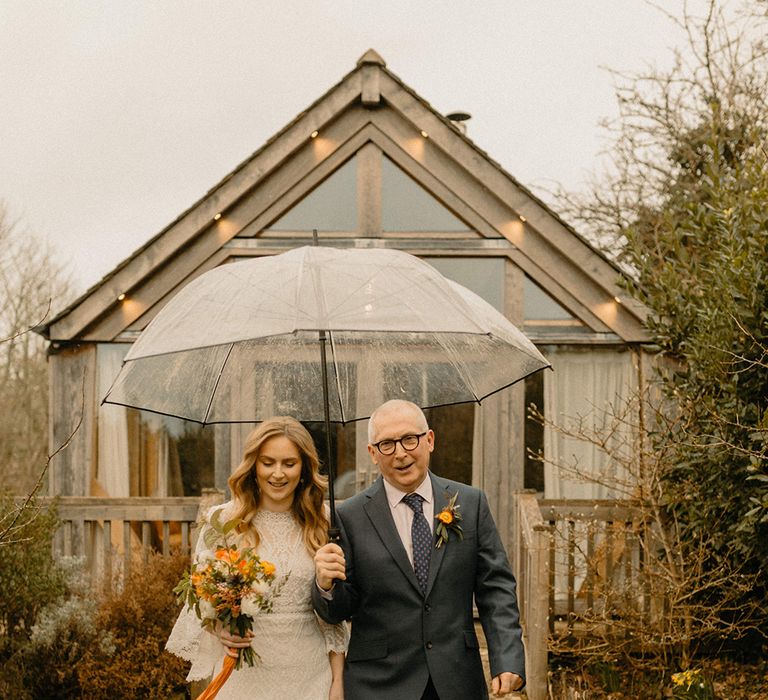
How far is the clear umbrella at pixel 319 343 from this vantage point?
308cm

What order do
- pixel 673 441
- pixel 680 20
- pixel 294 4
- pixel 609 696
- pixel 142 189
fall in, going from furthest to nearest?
pixel 142 189, pixel 294 4, pixel 680 20, pixel 673 441, pixel 609 696

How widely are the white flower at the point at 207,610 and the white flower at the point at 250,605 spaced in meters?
0.12

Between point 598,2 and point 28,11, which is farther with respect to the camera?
point 598,2

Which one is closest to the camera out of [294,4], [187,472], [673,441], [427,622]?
[427,622]

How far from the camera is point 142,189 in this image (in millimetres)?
31625

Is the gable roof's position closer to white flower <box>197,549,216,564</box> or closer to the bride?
the bride

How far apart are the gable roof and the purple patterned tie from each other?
18.4 feet

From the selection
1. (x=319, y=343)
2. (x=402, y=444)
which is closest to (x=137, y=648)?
(x=319, y=343)

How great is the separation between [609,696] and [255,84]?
111 feet

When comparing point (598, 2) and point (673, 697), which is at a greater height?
point (598, 2)

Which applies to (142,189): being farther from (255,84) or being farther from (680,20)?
(680,20)

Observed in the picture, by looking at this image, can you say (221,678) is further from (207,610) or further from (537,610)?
(537,610)

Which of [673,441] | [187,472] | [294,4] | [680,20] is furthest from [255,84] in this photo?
[673,441]

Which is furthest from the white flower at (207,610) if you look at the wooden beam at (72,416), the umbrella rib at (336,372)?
the wooden beam at (72,416)
